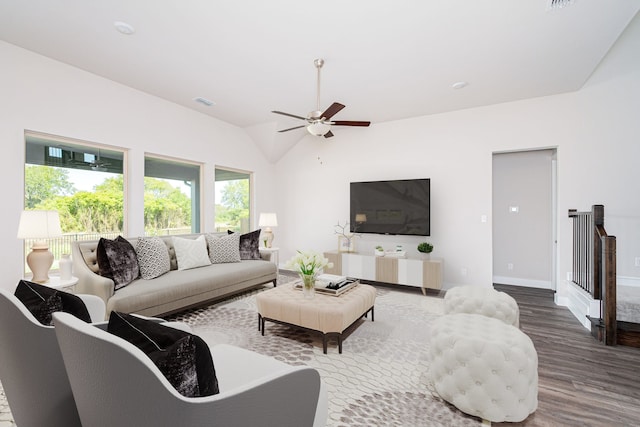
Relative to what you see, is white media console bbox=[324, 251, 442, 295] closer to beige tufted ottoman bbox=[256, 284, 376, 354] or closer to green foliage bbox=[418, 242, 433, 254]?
green foliage bbox=[418, 242, 433, 254]

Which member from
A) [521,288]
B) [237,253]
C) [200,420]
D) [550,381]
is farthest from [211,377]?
[521,288]

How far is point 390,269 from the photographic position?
14.9ft

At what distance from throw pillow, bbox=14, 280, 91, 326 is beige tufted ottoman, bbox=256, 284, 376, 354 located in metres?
1.57

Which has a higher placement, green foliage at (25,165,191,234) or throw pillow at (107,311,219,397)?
green foliage at (25,165,191,234)

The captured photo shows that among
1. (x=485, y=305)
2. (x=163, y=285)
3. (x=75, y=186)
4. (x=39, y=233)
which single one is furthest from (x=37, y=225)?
(x=485, y=305)

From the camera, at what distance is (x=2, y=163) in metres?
2.92

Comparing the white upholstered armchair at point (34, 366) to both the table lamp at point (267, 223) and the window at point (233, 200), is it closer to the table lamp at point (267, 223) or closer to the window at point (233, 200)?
the table lamp at point (267, 223)

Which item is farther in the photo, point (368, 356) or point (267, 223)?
point (267, 223)

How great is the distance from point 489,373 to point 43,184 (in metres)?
4.64

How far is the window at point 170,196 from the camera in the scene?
4.29m

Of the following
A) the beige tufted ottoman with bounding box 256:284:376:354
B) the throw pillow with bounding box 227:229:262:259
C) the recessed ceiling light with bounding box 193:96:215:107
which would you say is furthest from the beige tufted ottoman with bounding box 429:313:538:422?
the recessed ceiling light with bounding box 193:96:215:107

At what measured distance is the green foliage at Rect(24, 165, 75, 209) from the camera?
3.19 meters

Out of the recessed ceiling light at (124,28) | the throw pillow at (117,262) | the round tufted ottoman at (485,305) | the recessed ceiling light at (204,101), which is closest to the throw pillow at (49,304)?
the throw pillow at (117,262)

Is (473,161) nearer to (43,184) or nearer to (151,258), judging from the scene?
(151,258)
